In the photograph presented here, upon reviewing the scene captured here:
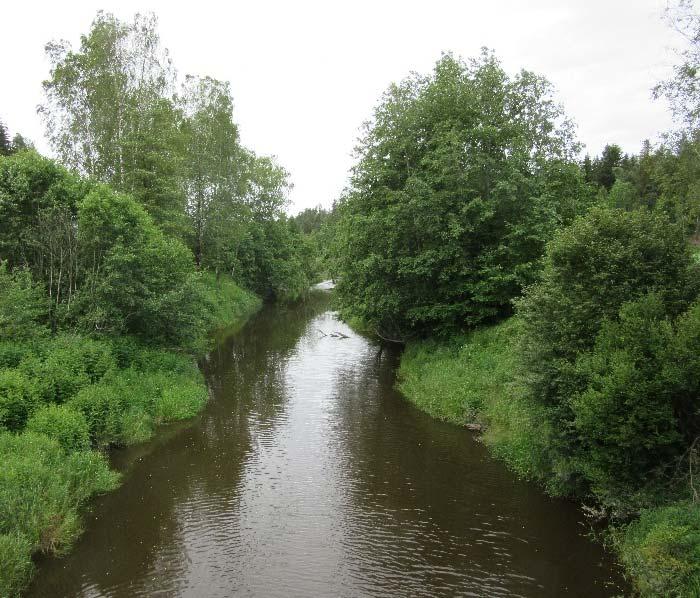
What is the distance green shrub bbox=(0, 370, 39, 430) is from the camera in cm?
1420

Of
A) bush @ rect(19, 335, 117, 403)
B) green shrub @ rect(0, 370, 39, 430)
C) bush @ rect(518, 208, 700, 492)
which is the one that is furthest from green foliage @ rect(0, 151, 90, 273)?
bush @ rect(518, 208, 700, 492)

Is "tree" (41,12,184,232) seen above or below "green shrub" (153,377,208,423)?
above

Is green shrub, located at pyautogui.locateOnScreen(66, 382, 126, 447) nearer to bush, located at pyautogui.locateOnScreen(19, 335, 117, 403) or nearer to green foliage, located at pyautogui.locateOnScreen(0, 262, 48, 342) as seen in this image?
bush, located at pyautogui.locateOnScreen(19, 335, 117, 403)

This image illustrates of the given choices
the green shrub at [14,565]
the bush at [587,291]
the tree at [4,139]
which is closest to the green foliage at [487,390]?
the bush at [587,291]

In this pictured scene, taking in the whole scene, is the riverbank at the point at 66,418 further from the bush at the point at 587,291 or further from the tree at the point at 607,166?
the tree at the point at 607,166

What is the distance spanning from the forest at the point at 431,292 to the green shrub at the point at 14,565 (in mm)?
36

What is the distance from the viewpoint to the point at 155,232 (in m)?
24.2

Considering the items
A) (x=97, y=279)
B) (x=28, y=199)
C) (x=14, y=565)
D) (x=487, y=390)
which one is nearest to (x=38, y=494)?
(x=14, y=565)

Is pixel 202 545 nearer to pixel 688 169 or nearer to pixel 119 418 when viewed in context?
pixel 119 418

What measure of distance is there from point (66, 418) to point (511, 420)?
45.1 feet

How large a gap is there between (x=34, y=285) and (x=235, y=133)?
29242mm

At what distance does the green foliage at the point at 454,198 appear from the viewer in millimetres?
24281

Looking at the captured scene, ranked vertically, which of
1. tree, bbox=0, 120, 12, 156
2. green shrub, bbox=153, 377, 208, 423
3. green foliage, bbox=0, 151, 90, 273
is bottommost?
green shrub, bbox=153, 377, 208, 423

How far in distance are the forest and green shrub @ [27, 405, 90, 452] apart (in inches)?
2.5
